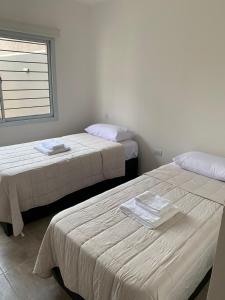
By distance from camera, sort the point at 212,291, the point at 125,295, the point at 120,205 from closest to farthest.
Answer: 1. the point at 212,291
2. the point at 125,295
3. the point at 120,205

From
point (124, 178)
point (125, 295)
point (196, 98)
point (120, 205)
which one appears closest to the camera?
point (125, 295)

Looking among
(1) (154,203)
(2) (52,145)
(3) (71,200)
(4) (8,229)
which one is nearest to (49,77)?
(2) (52,145)

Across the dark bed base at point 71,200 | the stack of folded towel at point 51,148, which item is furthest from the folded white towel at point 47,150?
the dark bed base at point 71,200

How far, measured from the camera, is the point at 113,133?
3.29 metres

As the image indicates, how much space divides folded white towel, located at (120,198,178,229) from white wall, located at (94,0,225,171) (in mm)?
1386

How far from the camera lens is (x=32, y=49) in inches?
130

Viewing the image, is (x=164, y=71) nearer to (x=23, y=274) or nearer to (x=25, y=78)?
(x=25, y=78)

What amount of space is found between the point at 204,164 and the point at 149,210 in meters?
Result: 1.04

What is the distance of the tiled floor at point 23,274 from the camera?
164 centimetres

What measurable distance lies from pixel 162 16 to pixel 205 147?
168 cm

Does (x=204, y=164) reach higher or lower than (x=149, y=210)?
higher

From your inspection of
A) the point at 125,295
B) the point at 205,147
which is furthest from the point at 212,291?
the point at 205,147

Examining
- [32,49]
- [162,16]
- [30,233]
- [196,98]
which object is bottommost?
[30,233]

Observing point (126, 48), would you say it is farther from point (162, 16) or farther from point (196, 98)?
point (196, 98)
